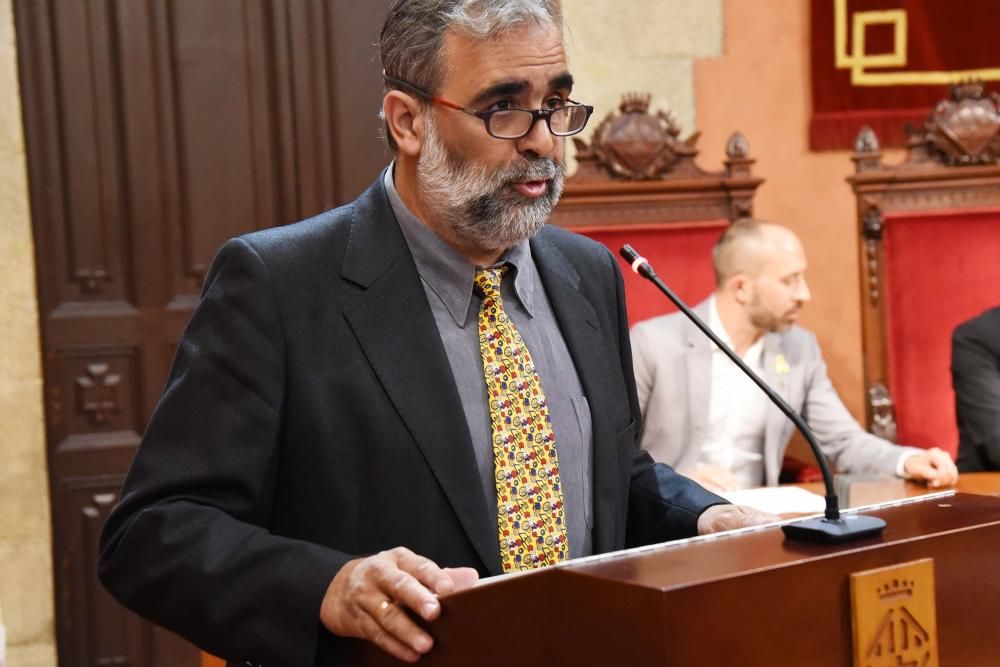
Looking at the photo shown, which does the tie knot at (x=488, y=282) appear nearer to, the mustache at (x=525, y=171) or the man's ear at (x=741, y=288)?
the mustache at (x=525, y=171)

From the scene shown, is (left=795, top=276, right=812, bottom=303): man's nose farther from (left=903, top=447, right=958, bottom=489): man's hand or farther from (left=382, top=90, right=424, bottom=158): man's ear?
(left=382, top=90, right=424, bottom=158): man's ear

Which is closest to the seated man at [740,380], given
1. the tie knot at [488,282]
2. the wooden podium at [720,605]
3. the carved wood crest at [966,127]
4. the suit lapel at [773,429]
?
the suit lapel at [773,429]

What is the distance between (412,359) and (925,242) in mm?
3146

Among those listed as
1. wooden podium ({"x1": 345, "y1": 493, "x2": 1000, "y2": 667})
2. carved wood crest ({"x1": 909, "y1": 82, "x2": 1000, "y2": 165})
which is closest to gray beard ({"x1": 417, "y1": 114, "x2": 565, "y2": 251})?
wooden podium ({"x1": 345, "y1": 493, "x2": 1000, "y2": 667})

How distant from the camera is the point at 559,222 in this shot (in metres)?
3.98

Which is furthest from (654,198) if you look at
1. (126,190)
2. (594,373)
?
(594,373)

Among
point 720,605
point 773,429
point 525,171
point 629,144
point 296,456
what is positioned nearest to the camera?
point 720,605

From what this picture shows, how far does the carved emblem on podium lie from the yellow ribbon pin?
2943mm

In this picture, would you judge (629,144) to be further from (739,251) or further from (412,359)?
(412,359)

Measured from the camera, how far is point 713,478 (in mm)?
3387

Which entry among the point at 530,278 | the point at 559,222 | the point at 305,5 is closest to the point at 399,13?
the point at 530,278

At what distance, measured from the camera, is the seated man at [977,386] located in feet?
12.9

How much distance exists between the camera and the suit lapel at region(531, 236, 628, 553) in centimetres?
163

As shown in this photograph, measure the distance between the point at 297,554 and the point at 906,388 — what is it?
131 inches
